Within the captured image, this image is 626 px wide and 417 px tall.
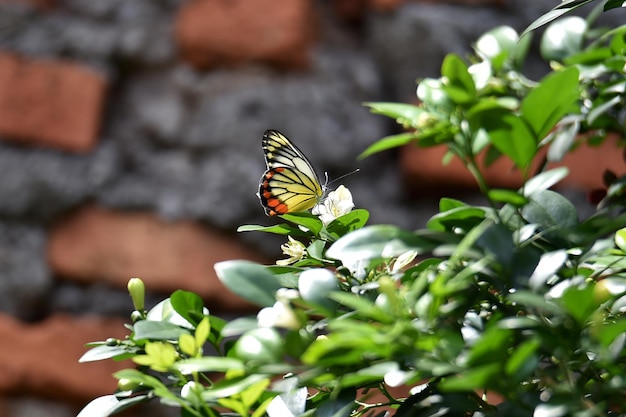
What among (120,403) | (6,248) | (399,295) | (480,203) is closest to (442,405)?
(399,295)

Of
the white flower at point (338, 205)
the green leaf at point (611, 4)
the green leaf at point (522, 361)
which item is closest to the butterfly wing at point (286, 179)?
the white flower at point (338, 205)

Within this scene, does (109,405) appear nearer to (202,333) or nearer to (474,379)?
(202,333)

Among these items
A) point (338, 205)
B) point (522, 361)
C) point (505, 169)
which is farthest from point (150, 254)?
point (522, 361)

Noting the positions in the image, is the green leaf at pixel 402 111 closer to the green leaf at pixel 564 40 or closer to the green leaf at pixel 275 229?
the green leaf at pixel 275 229

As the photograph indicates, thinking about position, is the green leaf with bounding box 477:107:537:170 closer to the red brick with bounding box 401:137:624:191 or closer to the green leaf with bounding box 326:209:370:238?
the green leaf with bounding box 326:209:370:238

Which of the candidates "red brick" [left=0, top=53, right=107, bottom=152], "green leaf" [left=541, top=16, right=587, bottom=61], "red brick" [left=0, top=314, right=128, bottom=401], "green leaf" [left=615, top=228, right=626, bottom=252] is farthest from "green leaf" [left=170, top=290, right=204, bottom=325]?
"red brick" [left=0, top=53, right=107, bottom=152]

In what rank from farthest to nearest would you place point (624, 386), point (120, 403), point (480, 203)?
point (480, 203) < point (120, 403) < point (624, 386)

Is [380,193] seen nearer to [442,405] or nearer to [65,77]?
[65,77]
